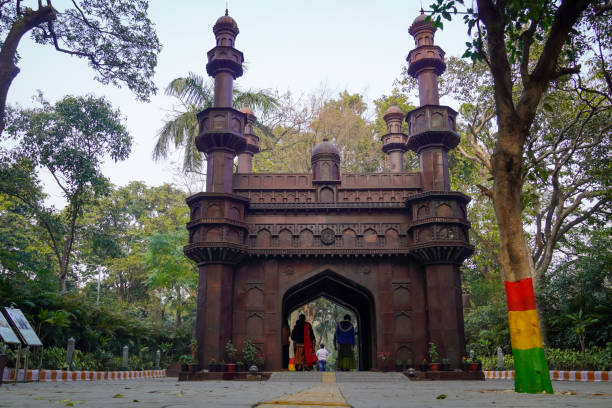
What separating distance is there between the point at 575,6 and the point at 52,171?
A: 20.3m

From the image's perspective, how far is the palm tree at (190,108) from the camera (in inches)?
950

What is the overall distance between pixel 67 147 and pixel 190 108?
6.20 meters

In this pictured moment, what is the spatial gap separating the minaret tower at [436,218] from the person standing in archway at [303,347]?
3.59 meters

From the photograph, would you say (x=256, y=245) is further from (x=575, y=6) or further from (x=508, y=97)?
(x=575, y=6)

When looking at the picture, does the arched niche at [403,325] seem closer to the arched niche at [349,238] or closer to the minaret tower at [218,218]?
the arched niche at [349,238]

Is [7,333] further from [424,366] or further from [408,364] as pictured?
[408,364]

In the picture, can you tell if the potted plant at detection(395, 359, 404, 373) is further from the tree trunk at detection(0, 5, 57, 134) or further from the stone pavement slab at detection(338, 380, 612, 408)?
the tree trunk at detection(0, 5, 57, 134)

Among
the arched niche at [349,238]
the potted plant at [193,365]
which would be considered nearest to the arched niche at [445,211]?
the arched niche at [349,238]

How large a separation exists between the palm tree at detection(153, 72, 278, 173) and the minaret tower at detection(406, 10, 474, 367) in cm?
891

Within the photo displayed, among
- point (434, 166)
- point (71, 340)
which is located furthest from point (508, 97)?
point (71, 340)

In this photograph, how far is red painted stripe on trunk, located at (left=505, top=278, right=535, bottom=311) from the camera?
7020 millimetres

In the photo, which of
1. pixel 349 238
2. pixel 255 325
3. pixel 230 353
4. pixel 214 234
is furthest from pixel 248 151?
pixel 230 353

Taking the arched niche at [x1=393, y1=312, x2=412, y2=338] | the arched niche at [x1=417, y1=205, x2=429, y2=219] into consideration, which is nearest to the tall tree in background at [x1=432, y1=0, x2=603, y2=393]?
the arched niche at [x1=417, y1=205, x2=429, y2=219]

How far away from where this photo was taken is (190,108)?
25.1 meters
